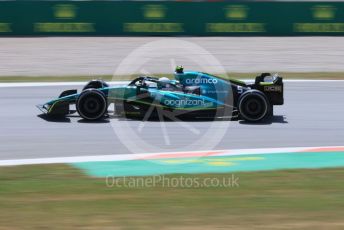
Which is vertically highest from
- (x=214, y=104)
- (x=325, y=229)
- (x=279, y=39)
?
(x=279, y=39)

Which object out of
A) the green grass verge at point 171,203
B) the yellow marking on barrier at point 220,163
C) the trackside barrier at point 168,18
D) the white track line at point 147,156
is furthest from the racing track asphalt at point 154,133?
the trackside barrier at point 168,18

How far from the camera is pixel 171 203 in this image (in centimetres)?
712

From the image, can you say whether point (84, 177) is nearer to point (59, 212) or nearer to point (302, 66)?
point (59, 212)

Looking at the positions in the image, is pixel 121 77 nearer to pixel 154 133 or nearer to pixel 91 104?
pixel 91 104

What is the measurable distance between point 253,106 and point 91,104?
2835mm

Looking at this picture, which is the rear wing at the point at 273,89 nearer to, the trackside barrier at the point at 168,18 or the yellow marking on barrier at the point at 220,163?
the yellow marking on barrier at the point at 220,163

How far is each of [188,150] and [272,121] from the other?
268 cm

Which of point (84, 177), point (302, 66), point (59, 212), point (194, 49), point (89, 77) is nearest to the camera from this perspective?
point (59, 212)

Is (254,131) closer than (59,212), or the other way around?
(59,212)

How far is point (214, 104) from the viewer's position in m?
11.7

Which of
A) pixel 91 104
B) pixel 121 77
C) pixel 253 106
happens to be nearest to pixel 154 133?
pixel 91 104

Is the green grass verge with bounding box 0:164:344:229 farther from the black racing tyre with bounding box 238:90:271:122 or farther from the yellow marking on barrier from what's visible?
the black racing tyre with bounding box 238:90:271:122

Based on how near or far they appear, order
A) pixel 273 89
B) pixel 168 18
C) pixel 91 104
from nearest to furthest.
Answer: pixel 91 104
pixel 273 89
pixel 168 18

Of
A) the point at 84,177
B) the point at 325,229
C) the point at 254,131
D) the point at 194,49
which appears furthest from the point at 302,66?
the point at 325,229
